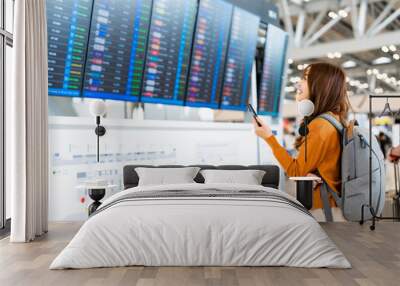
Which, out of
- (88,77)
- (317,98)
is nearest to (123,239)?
(88,77)

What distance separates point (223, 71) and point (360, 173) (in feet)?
7.70

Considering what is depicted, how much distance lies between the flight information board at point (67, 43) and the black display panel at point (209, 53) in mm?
1565

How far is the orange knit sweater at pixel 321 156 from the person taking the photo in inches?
202

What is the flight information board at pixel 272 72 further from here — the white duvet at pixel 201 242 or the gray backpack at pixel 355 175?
the white duvet at pixel 201 242

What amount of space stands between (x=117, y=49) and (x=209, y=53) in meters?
1.43

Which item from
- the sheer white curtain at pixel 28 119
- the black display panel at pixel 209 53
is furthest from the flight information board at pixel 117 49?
the black display panel at pixel 209 53

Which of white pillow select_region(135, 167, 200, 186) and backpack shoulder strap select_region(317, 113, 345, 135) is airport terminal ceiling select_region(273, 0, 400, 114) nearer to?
backpack shoulder strap select_region(317, 113, 345, 135)

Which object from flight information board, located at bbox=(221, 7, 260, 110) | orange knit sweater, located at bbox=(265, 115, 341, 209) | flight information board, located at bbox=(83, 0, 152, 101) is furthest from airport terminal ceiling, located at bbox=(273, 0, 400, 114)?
flight information board, located at bbox=(83, 0, 152, 101)

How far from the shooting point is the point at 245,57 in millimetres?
6910

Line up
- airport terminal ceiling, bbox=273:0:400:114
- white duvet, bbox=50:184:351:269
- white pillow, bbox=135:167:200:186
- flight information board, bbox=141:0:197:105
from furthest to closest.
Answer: airport terminal ceiling, bbox=273:0:400:114, flight information board, bbox=141:0:197:105, white pillow, bbox=135:167:200:186, white duvet, bbox=50:184:351:269

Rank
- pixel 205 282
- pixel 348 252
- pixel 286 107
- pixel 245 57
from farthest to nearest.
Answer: pixel 286 107
pixel 245 57
pixel 348 252
pixel 205 282

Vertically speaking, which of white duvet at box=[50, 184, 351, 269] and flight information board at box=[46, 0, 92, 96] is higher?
flight information board at box=[46, 0, 92, 96]

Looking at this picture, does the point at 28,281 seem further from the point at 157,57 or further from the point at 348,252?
the point at 157,57

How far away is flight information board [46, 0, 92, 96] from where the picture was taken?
4.92 metres
